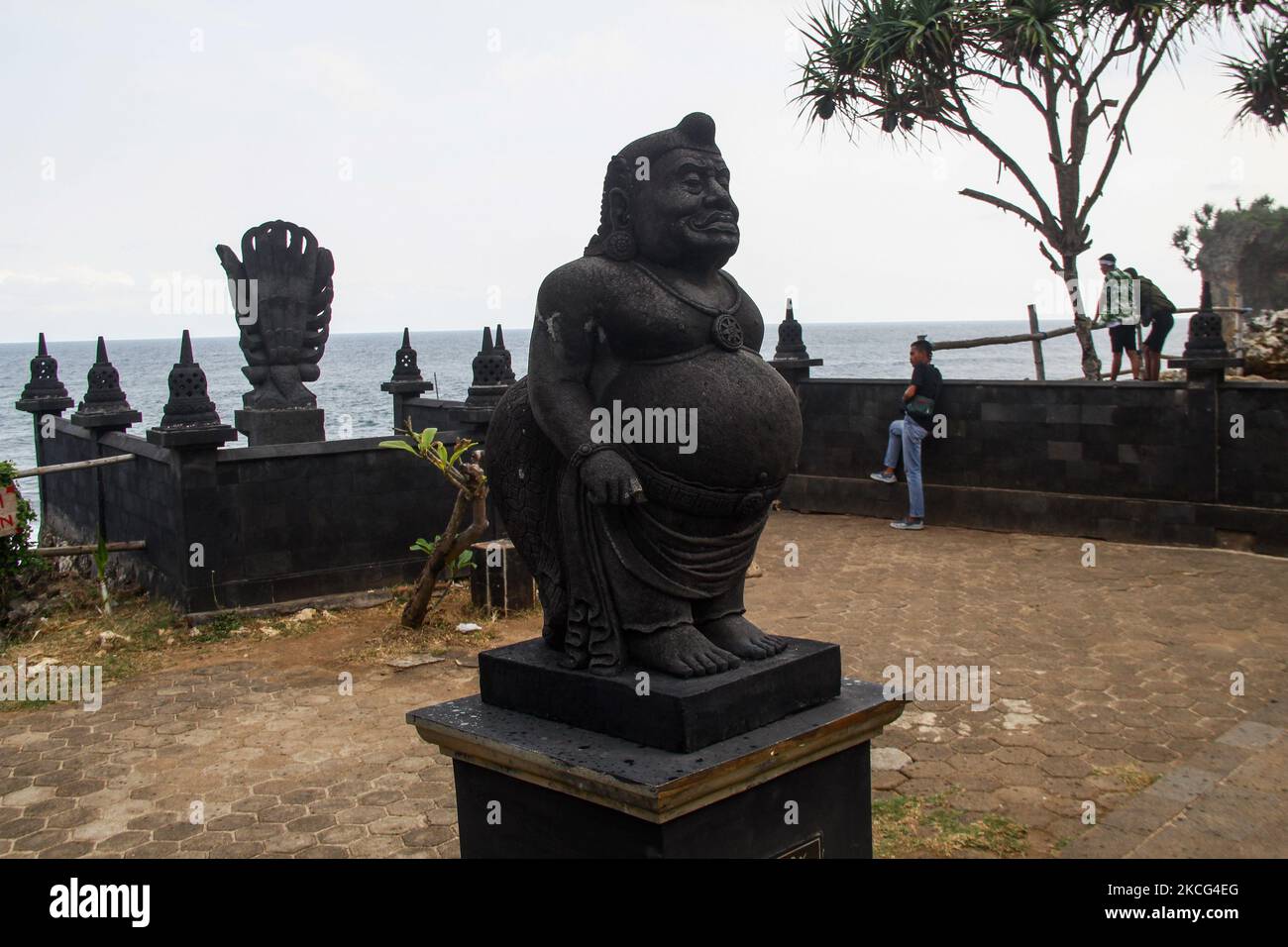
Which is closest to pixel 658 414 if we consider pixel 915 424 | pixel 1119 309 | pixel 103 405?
pixel 915 424

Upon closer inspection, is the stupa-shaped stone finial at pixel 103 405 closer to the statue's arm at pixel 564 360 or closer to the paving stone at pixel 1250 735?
the statue's arm at pixel 564 360

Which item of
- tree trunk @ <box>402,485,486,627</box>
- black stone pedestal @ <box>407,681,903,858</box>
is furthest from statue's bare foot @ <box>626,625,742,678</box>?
tree trunk @ <box>402,485,486,627</box>

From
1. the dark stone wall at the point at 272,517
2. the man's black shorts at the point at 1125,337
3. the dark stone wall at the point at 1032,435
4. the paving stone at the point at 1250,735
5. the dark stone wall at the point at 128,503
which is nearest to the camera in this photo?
the paving stone at the point at 1250,735

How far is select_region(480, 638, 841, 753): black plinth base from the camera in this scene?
3.58m

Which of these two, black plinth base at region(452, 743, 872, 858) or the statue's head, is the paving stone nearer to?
black plinth base at region(452, 743, 872, 858)

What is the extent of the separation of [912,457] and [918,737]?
6.57 meters

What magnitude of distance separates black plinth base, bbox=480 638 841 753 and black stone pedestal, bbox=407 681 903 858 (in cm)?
4

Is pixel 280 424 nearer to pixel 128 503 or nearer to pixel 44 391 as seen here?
pixel 128 503

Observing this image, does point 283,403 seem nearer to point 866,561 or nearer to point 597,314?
point 866,561

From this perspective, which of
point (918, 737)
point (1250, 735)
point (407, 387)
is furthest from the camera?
point (407, 387)

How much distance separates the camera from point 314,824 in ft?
18.3

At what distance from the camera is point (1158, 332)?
46.0 ft

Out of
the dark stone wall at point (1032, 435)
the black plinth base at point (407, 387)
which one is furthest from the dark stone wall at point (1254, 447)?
the black plinth base at point (407, 387)

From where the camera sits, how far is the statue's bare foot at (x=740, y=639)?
3.96 m
